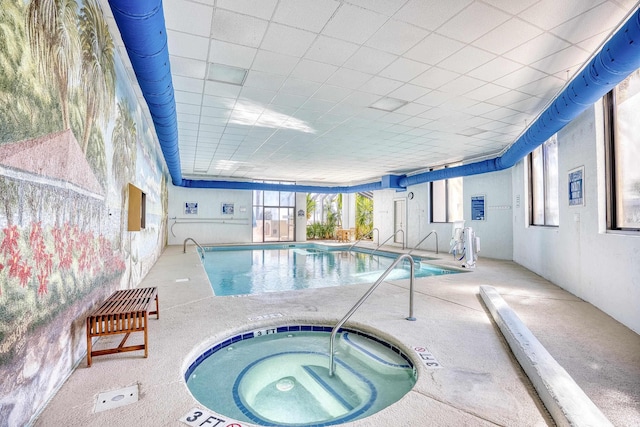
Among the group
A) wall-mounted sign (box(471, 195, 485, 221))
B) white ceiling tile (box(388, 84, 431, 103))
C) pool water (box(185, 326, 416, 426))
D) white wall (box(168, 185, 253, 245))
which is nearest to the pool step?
pool water (box(185, 326, 416, 426))

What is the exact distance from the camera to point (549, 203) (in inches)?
224

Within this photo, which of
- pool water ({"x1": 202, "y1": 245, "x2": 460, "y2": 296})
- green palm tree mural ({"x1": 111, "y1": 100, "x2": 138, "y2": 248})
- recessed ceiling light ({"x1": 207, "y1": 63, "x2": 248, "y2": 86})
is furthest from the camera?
pool water ({"x1": 202, "y1": 245, "x2": 460, "y2": 296})

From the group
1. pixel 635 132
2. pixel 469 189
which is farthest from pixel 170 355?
pixel 469 189

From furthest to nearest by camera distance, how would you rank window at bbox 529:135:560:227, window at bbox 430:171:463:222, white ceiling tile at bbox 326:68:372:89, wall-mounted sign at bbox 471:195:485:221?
window at bbox 430:171:463:222 < wall-mounted sign at bbox 471:195:485:221 < window at bbox 529:135:560:227 < white ceiling tile at bbox 326:68:372:89

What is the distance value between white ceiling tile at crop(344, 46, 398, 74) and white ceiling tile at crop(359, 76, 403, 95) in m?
0.24

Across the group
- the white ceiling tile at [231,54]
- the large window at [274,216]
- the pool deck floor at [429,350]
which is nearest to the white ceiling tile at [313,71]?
the white ceiling tile at [231,54]

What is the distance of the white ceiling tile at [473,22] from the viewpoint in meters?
2.55

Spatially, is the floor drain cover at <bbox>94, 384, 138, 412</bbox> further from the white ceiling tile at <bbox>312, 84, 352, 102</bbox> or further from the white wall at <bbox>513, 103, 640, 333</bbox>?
the white wall at <bbox>513, 103, 640, 333</bbox>

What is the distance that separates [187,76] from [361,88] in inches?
83.9

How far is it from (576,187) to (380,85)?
2.88 m

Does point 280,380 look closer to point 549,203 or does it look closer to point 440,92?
point 440,92

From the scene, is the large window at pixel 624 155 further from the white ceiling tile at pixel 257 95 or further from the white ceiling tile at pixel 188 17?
the white ceiling tile at pixel 188 17

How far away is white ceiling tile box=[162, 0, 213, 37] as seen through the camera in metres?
→ 2.51

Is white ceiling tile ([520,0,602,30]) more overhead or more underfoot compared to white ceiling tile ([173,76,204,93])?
more underfoot
